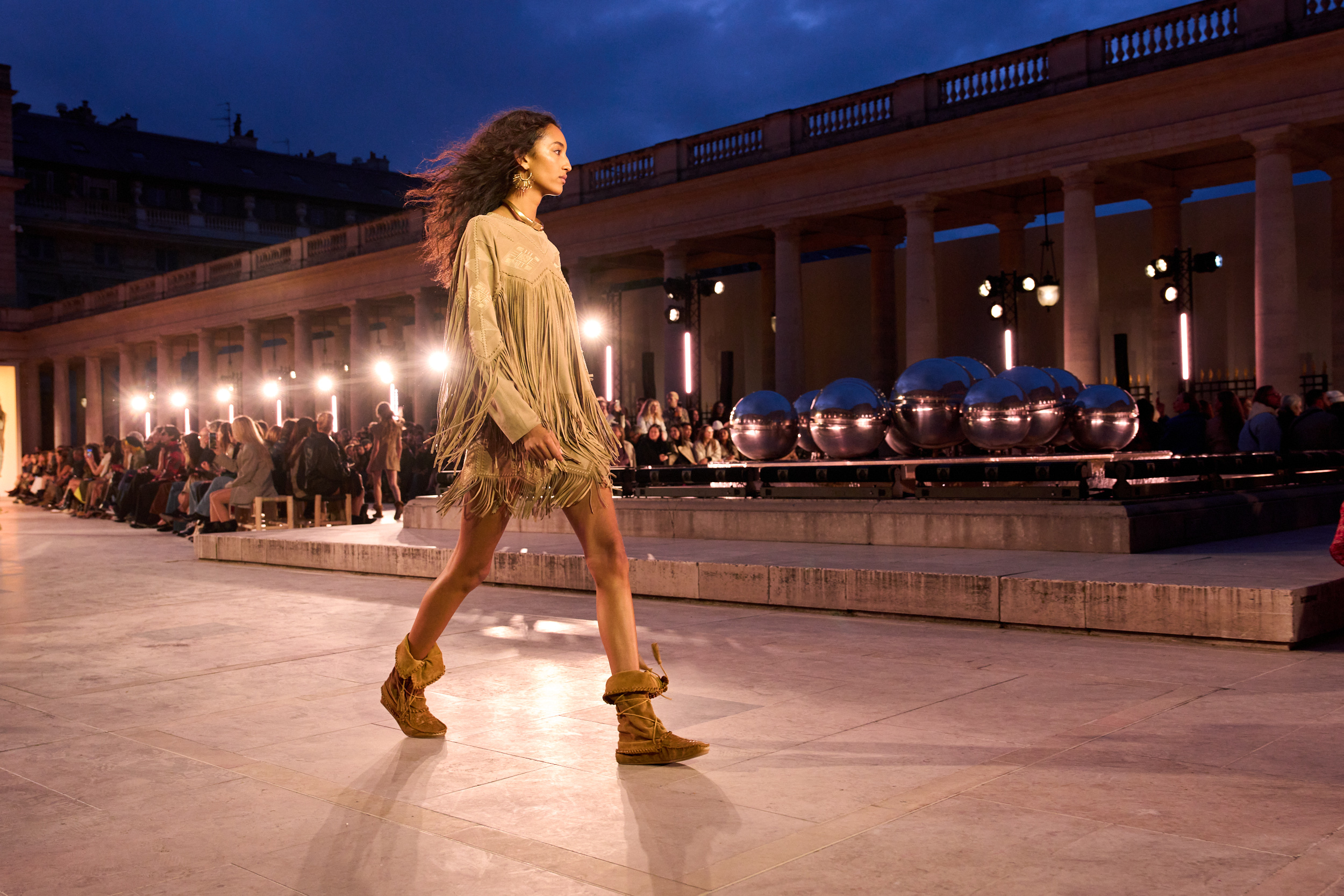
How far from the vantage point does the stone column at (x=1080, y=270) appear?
22750 mm

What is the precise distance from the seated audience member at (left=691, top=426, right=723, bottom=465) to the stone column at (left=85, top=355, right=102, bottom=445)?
140 ft

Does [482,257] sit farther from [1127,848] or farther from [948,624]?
[948,624]

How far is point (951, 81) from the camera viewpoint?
2481 cm

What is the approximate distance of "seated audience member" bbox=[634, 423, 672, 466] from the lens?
1638 cm

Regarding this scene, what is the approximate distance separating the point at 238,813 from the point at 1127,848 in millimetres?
2523

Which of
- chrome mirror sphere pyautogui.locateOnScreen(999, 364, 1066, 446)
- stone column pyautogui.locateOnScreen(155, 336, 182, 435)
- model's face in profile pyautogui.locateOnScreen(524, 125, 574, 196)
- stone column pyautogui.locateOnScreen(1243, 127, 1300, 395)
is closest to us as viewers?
model's face in profile pyautogui.locateOnScreen(524, 125, 574, 196)

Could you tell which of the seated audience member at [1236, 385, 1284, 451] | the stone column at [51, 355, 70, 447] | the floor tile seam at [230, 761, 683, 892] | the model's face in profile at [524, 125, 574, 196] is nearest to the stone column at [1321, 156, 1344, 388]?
the seated audience member at [1236, 385, 1284, 451]

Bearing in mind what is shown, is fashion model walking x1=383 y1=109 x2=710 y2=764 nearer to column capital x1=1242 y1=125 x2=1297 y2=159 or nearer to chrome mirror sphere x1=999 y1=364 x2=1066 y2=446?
chrome mirror sphere x1=999 y1=364 x2=1066 y2=446

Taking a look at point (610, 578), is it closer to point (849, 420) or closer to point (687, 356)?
point (849, 420)

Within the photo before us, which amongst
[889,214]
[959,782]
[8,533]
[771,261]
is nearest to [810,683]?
[959,782]

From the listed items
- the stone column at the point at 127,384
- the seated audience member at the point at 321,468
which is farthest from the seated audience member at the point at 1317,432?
the stone column at the point at 127,384

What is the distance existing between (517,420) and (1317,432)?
40.6ft

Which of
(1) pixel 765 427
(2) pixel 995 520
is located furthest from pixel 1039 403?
(1) pixel 765 427

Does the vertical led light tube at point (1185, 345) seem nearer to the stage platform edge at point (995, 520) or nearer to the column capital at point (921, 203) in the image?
the column capital at point (921, 203)
